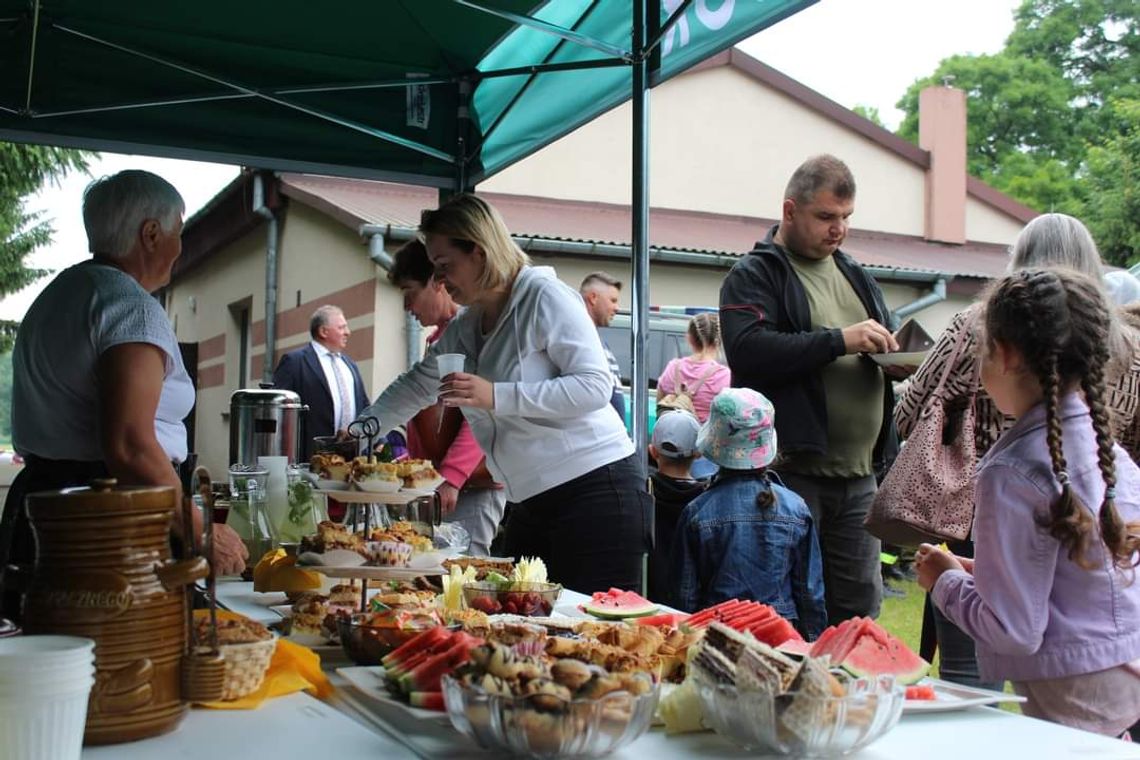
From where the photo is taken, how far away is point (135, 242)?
7.98 ft

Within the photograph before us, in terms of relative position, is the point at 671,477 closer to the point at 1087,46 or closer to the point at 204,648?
the point at 204,648

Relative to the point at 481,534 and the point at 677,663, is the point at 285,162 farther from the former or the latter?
the point at 677,663

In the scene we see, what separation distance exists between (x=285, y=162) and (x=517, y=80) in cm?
118

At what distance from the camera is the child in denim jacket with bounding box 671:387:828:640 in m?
3.17

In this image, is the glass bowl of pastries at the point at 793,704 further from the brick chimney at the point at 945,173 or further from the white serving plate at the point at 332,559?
the brick chimney at the point at 945,173

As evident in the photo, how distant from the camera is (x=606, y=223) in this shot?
43.0 ft

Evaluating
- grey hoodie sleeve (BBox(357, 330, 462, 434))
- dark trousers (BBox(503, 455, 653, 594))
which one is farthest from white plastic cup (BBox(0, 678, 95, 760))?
grey hoodie sleeve (BBox(357, 330, 462, 434))

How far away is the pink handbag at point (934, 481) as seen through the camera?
9.40ft

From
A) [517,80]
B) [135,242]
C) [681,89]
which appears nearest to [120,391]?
[135,242]

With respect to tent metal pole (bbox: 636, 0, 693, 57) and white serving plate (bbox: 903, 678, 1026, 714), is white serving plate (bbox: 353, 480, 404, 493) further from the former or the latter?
tent metal pole (bbox: 636, 0, 693, 57)

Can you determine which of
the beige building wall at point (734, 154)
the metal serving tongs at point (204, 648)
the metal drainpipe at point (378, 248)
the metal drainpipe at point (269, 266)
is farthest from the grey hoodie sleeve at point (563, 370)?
the beige building wall at point (734, 154)

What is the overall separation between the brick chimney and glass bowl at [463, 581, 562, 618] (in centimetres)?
1530

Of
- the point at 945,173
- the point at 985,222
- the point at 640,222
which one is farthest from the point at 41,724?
the point at 985,222

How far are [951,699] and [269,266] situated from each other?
13166 mm
